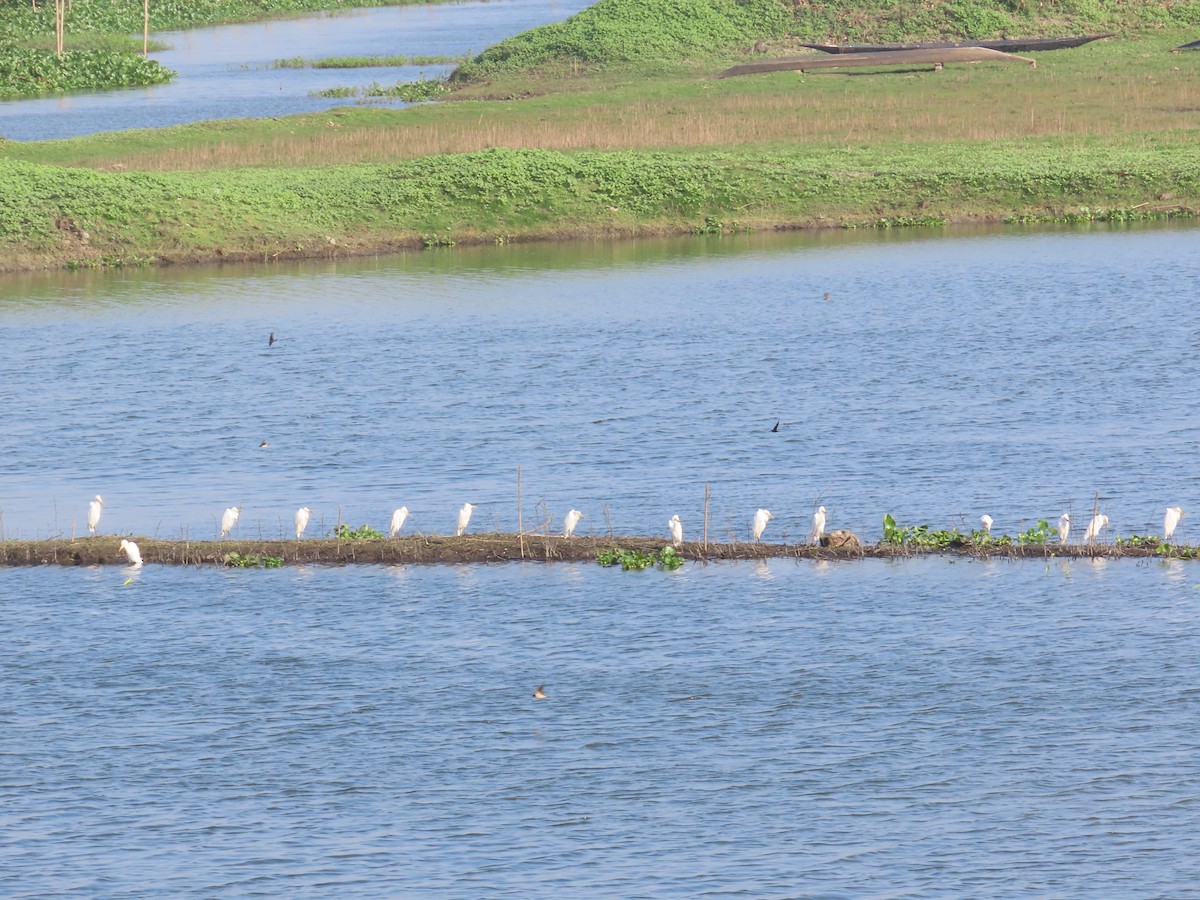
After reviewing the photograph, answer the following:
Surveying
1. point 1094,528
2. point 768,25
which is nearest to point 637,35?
point 768,25

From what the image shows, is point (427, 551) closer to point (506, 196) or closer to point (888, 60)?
point (506, 196)

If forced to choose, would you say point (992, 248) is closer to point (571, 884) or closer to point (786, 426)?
point (786, 426)

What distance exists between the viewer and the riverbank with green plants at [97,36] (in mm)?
111312

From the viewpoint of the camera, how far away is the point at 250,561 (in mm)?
31266

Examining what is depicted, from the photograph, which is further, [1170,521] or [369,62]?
[369,62]

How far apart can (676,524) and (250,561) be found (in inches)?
287

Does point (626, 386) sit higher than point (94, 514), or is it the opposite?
point (626, 386)

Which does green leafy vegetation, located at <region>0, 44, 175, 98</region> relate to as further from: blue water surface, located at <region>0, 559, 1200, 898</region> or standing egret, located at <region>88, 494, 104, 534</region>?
blue water surface, located at <region>0, 559, 1200, 898</region>

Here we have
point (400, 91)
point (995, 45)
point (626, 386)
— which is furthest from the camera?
point (400, 91)

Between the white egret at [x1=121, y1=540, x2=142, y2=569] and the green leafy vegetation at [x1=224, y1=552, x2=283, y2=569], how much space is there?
4.75ft

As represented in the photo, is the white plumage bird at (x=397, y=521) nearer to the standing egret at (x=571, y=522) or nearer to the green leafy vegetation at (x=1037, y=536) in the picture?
the standing egret at (x=571, y=522)

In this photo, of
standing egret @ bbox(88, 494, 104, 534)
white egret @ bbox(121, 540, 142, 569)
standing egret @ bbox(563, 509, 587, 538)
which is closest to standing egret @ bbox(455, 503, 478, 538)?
standing egret @ bbox(563, 509, 587, 538)

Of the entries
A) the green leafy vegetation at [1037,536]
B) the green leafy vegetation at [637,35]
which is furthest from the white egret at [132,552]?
the green leafy vegetation at [637,35]

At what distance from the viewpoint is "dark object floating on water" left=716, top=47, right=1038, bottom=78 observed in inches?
3615
